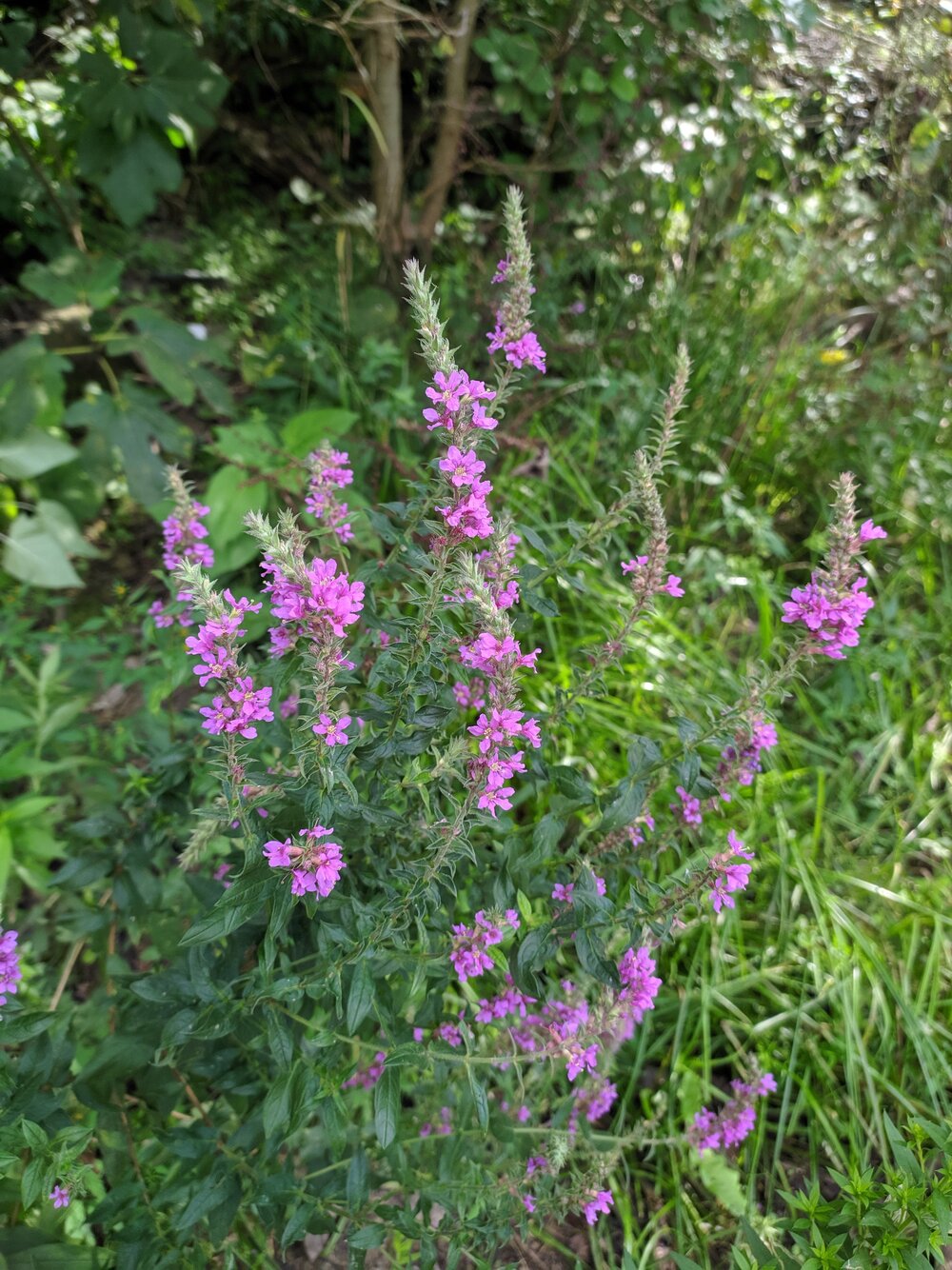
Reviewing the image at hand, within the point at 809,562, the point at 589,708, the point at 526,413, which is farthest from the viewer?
the point at 809,562

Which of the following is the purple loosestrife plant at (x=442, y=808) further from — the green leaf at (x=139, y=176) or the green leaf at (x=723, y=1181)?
the green leaf at (x=139, y=176)

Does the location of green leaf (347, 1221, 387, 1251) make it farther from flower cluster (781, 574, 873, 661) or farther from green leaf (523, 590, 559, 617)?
flower cluster (781, 574, 873, 661)

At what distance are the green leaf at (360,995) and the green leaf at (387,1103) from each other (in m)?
0.11

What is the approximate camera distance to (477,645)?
103cm

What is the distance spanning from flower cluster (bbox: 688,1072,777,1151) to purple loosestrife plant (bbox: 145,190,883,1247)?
0.01 meters

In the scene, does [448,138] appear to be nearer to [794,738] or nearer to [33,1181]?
[794,738]

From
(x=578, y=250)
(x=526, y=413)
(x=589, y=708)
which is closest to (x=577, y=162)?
(x=578, y=250)

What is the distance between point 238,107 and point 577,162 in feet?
6.47

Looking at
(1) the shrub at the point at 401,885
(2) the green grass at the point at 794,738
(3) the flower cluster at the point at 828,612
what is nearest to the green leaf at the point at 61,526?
(1) the shrub at the point at 401,885

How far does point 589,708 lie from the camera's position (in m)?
2.31

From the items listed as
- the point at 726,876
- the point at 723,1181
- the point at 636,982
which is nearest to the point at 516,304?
the point at 726,876

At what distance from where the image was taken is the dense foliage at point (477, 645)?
43.7 inches

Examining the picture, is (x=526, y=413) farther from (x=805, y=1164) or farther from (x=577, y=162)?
(x=805, y=1164)

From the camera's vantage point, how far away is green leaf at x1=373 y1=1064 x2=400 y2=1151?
1.02m
